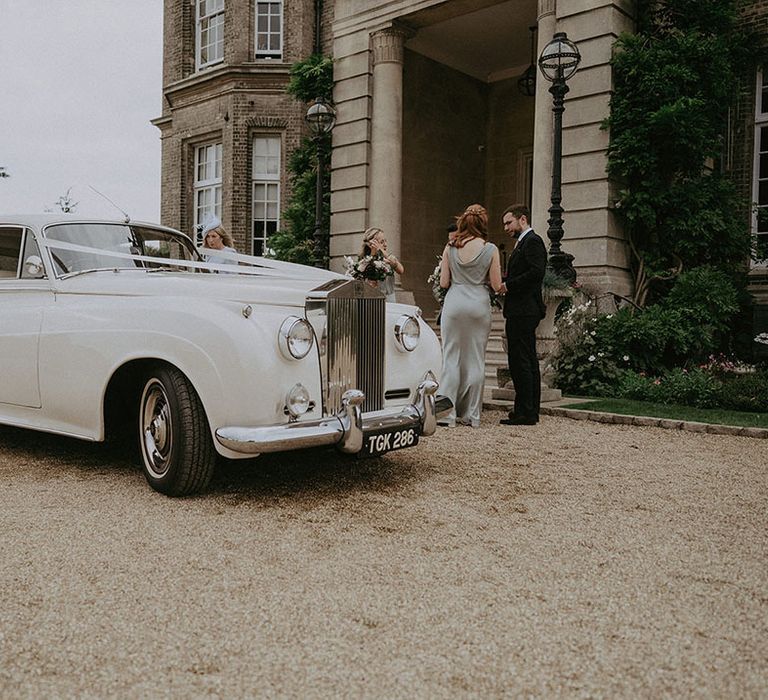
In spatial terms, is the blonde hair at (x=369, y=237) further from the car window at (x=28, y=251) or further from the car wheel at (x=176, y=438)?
the car wheel at (x=176, y=438)

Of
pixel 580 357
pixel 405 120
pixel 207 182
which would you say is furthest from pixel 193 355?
pixel 207 182

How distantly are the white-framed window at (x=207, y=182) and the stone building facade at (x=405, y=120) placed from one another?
4 centimetres

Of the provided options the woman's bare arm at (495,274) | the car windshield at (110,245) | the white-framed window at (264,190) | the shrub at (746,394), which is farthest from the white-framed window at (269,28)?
the car windshield at (110,245)

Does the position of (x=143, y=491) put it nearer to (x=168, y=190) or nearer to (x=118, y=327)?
(x=118, y=327)

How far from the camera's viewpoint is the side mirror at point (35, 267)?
4.64 metres

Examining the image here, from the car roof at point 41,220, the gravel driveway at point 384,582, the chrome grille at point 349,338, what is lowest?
the gravel driveway at point 384,582

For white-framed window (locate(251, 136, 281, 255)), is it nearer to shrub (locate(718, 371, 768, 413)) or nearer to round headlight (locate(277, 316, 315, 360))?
shrub (locate(718, 371, 768, 413))

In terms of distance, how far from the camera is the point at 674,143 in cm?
984

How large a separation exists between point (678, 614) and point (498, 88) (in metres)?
14.7

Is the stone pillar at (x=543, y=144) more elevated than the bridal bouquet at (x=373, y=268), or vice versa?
the stone pillar at (x=543, y=144)

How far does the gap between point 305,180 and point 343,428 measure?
A: 11.3 m

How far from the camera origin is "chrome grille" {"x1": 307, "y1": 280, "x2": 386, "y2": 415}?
3873 mm

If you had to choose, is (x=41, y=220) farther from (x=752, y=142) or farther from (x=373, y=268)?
(x=752, y=142)

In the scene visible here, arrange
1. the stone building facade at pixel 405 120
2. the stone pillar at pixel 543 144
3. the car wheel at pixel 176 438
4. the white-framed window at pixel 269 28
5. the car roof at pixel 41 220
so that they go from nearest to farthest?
the car wheel at pixel 176 438 → the car roof at pixel 41 220 → the stone building facade at pixel 405 120 → the stone pillar at pixel 543 144 → the white-framed window at pixel 269 28
